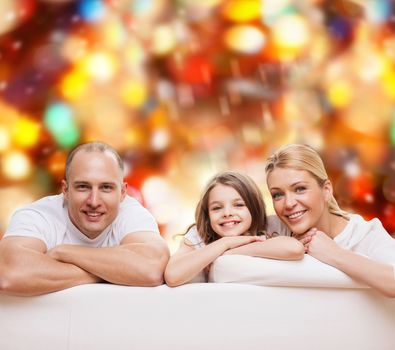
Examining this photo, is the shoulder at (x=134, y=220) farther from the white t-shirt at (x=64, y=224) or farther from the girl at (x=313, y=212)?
the girl at (x=313, y=212)

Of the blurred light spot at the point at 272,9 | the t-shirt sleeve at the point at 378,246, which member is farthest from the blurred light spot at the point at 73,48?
the t-shirt sleeve at the point at 378,246

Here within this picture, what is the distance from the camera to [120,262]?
4.92ft

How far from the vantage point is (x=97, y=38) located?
3494 millimetres

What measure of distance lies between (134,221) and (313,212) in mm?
469

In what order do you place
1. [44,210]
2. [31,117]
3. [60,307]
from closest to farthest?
[60,307] → [44,210] → [31,117]

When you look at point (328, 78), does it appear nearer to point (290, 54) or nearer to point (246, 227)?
point (290, 54)

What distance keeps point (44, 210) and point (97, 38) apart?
1925 mm

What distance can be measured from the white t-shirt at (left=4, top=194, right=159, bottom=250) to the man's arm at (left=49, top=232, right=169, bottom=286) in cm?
14

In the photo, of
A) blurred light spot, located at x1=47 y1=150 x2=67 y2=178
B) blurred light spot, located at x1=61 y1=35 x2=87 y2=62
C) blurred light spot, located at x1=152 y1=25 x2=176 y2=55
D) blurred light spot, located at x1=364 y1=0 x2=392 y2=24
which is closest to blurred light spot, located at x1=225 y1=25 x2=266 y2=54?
blurred light spot, located at x1=152 y1=25 x2=176 y2=55

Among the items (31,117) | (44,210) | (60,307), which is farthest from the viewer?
(31,117)

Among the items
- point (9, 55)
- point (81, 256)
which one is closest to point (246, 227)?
point (81, 256)

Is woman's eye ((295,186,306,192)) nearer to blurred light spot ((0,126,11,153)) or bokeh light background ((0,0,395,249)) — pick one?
bokeh light background ((0,0,395,249))

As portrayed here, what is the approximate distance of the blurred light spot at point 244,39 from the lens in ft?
11.6

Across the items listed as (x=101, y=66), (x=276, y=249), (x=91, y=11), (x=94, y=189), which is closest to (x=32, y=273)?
(x=94, y=189)
